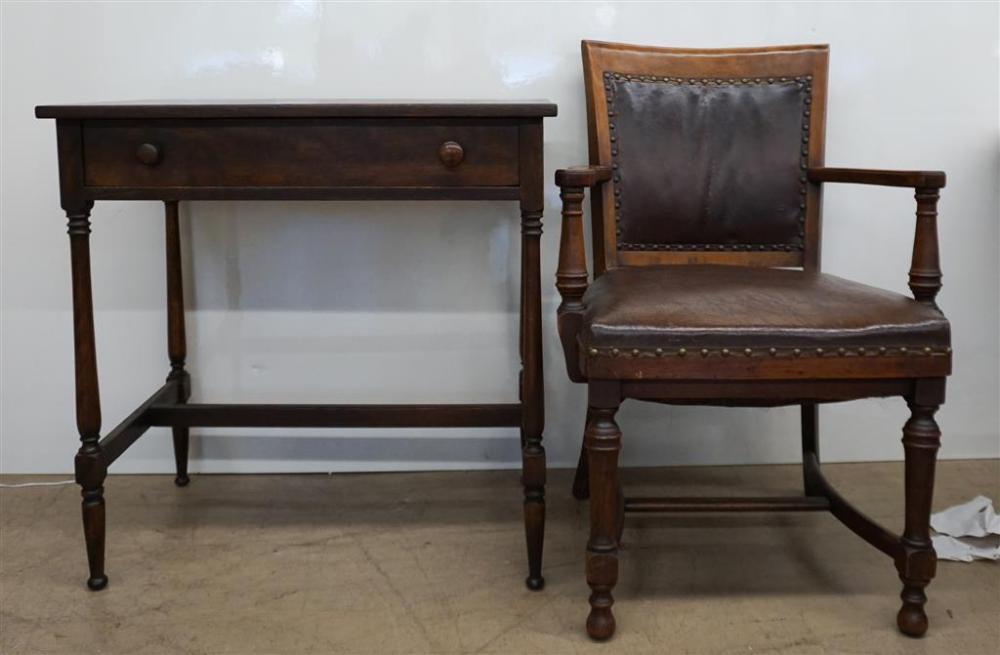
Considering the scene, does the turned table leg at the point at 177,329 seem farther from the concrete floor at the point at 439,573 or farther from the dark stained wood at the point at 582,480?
the dark stained wood at the point at 582,480

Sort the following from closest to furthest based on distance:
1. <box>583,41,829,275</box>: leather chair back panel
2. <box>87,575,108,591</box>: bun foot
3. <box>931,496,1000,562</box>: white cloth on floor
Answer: <box>87,575,108,591</box>: bun foot, <box>931,496,1000,562</box>: white cloth on floor, <box>583,41,829,275</box>: leather chair back panel

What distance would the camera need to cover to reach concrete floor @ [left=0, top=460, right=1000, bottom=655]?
191cm

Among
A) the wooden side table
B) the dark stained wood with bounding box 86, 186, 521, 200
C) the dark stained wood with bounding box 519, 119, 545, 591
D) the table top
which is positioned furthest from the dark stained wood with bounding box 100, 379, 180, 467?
the dark stained wood with bounding box 519, 119, 545, 591

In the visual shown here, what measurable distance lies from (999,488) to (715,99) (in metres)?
1.18

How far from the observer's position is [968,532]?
7.54 feet

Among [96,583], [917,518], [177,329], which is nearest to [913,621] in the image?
[917,518]

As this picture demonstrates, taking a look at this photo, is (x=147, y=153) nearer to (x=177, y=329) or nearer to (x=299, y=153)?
(x=299, y=153)

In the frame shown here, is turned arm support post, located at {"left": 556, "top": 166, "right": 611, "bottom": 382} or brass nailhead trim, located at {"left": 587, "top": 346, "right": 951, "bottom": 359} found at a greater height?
turned arm support post, located at {"left": 556, "top": 166, "right": 611, "bottom": 382}

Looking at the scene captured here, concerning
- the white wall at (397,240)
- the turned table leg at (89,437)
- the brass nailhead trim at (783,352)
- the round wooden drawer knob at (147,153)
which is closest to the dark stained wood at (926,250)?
the brass nailhead trim at (783,352)

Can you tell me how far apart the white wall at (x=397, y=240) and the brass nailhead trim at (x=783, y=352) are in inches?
36.4

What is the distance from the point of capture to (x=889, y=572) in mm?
2152

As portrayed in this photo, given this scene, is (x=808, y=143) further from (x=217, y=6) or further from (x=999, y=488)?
(x=217, y=6)

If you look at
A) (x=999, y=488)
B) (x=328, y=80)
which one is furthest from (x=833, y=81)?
(x=328, y=80)

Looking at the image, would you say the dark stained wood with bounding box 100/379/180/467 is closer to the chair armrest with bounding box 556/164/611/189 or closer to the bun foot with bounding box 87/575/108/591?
the bun foot with bounding box 87/575/108/591
